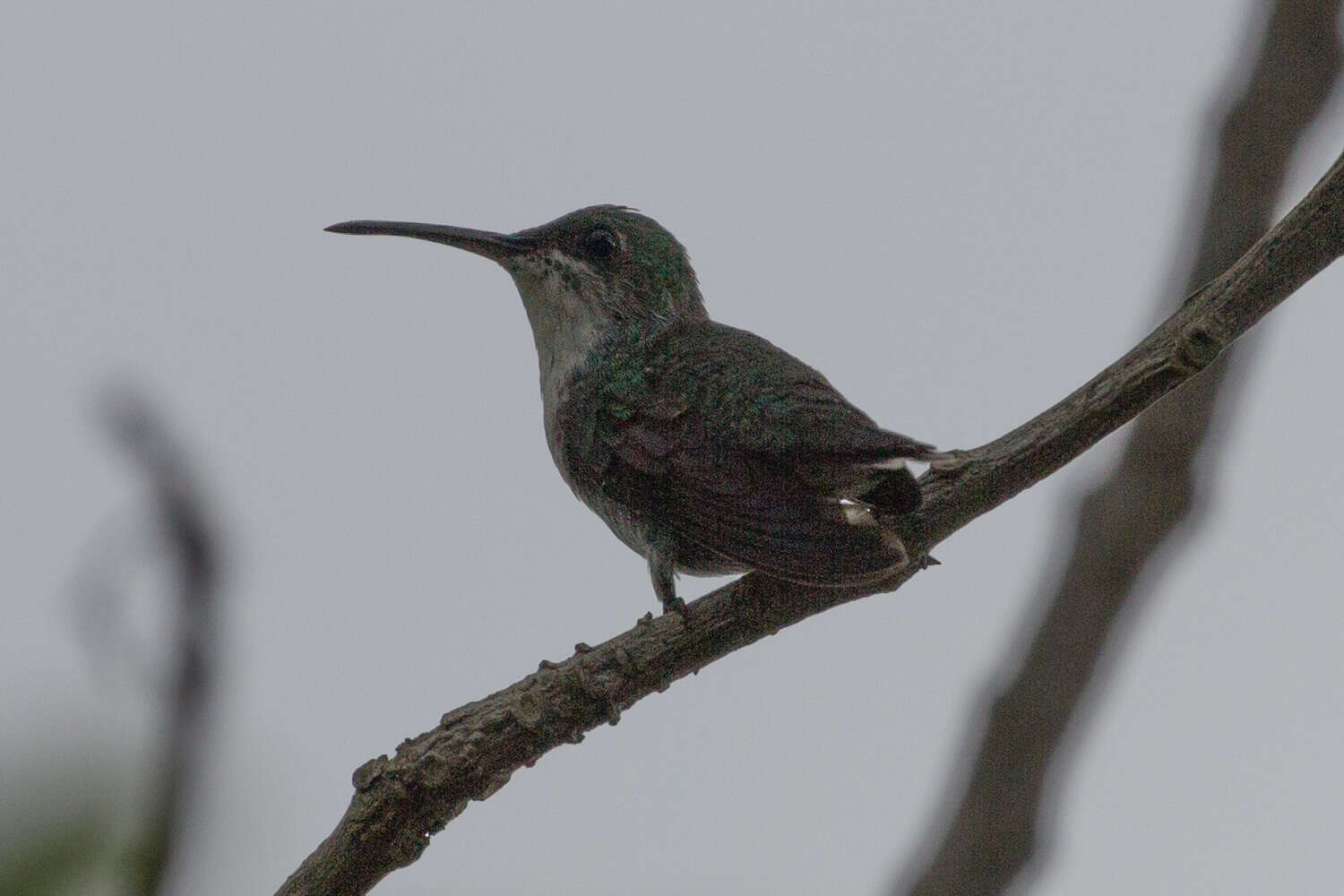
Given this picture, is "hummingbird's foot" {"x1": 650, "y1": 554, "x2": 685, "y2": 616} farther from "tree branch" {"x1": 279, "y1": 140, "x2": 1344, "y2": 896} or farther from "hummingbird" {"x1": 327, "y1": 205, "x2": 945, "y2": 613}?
"tree branch" {"x1": 279, "y1": 140, "x2": 1344, "y2": 896}

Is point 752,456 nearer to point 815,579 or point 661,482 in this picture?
point 661,482

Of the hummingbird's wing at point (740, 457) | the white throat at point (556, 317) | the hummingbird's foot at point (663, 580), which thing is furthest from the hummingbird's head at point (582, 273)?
the hummingbird's foot at point (663, 580)

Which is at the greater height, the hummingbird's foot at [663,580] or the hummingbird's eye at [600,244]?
the hummingbird's eye at [600,244]

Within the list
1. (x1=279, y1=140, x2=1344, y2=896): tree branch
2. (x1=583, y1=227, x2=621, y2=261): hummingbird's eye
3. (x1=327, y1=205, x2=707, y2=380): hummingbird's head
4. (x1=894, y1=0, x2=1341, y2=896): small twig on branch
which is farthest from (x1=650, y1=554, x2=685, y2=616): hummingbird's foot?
(x1=583, y1=227, x2=621, y2=261): hummingbird's eye

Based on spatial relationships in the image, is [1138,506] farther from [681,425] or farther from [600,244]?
[600,244]

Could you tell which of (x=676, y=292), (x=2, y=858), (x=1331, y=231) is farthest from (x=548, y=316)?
(x=2, y=858)

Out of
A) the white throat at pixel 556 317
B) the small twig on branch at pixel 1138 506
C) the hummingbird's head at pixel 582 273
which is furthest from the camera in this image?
the hummingbird's head at pixel 582 273

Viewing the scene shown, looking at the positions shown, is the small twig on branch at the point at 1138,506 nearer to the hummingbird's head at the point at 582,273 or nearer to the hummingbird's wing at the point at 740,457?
the hummingbird's wing at the point at 740,457
